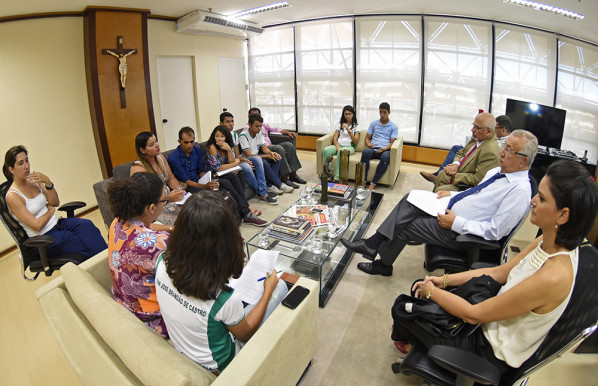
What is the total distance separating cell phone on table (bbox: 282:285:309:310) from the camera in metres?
1.57

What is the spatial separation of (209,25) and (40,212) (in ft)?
12.8

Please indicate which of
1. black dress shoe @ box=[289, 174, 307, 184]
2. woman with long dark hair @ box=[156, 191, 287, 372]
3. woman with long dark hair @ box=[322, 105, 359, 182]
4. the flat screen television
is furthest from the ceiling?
woman with long dark hair @ box=[156, 191, 287, 372]

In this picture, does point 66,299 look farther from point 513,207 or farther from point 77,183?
point 77,183

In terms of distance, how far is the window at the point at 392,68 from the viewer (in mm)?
5793

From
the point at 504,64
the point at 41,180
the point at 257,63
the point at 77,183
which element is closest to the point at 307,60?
the point at 257,63

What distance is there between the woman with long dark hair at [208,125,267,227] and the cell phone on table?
2141 millimetres

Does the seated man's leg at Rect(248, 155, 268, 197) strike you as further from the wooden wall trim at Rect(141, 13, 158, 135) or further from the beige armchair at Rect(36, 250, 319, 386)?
the beige armchair at Rect(36, 250, 319, 386)

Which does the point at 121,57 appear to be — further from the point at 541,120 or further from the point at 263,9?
the point at 541,120

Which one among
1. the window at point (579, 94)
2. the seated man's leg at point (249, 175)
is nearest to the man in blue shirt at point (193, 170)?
the seated man's leg at point (249, 175)

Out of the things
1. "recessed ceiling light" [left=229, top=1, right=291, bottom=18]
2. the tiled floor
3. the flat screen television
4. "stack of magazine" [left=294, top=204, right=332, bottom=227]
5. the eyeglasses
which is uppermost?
"recessed ceiling light" [left=229, top=1, right=291, bottom=18]

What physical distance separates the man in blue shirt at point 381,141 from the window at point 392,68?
142 centimetres

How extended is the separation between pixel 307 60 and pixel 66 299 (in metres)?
6.19

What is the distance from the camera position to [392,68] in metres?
6.05

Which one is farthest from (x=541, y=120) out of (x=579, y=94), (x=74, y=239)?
(x=74, y=239)
